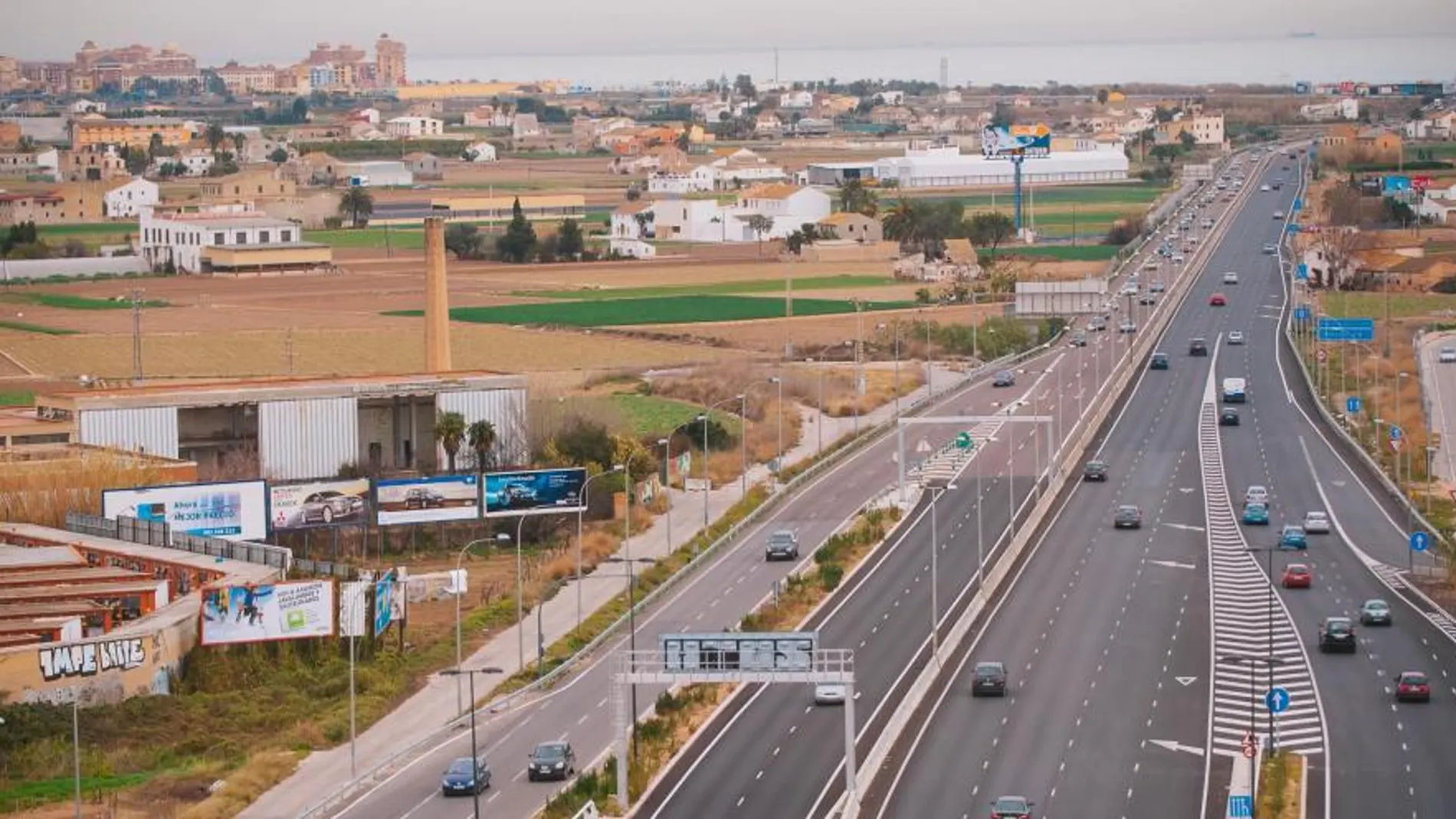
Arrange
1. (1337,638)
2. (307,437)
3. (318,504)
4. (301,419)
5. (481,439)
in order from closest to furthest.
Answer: (1337,638)
(318,504)
(481,439)
(301,419)
(307,437)

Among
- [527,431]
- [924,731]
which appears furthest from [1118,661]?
[527,431]

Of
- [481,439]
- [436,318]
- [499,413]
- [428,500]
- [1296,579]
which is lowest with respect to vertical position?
[1296,579]

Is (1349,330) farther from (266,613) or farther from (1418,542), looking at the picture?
(266,613)

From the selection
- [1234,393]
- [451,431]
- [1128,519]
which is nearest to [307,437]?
[451,431]

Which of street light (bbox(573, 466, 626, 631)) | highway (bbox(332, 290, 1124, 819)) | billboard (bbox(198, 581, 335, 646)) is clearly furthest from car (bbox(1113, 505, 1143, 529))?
billboard (bbox(198, 581, 335, 646))

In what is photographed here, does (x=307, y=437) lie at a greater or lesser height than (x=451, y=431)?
lesser

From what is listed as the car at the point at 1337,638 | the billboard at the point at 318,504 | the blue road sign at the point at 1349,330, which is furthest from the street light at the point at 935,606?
the blue road sign at the point at 1349,330

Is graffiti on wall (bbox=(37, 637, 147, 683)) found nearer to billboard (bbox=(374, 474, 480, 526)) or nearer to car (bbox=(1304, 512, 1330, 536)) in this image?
billboard (bbox=(374, 474, 480, 526))

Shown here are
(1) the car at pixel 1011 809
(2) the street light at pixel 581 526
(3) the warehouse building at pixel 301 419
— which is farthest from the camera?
(3) the warehouse building at pixel 301 419

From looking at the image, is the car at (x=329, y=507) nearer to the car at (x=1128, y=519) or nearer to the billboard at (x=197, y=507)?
the billboard at (x=197, y=507)
